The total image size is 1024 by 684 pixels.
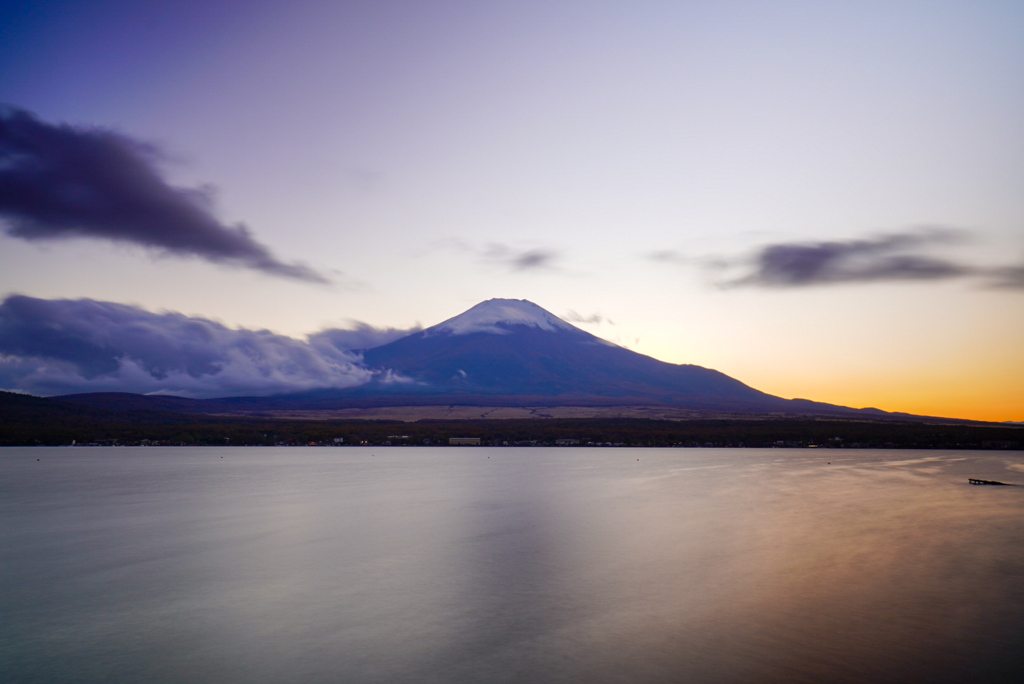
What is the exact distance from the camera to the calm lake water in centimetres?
1098

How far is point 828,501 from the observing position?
35.0 metres

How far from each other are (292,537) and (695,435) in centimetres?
8603

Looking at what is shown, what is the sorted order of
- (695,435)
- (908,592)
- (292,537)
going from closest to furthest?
(908,592)
(292,537)
(695,435)

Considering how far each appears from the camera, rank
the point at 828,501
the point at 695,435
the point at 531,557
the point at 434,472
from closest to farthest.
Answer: the point at 531,557
the point at 828,501
the point at 434,472
the point at 695,435

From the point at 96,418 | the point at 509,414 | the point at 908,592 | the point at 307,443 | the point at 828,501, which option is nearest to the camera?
the point at 908,592

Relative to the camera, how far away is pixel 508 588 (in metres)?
16.2

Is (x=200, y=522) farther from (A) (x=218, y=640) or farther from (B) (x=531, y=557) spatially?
(A) (x=218, y=640)

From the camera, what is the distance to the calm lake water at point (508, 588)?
1098 centimetres

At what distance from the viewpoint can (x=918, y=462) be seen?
67.8 metres

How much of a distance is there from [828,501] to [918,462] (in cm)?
4009

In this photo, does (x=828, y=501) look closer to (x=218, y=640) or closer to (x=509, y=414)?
(x=218, y=640)

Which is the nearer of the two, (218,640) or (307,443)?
(218,640)

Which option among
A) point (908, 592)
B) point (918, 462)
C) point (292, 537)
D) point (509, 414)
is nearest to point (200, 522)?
point (292, 537)

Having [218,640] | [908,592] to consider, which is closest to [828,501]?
[908,592]
